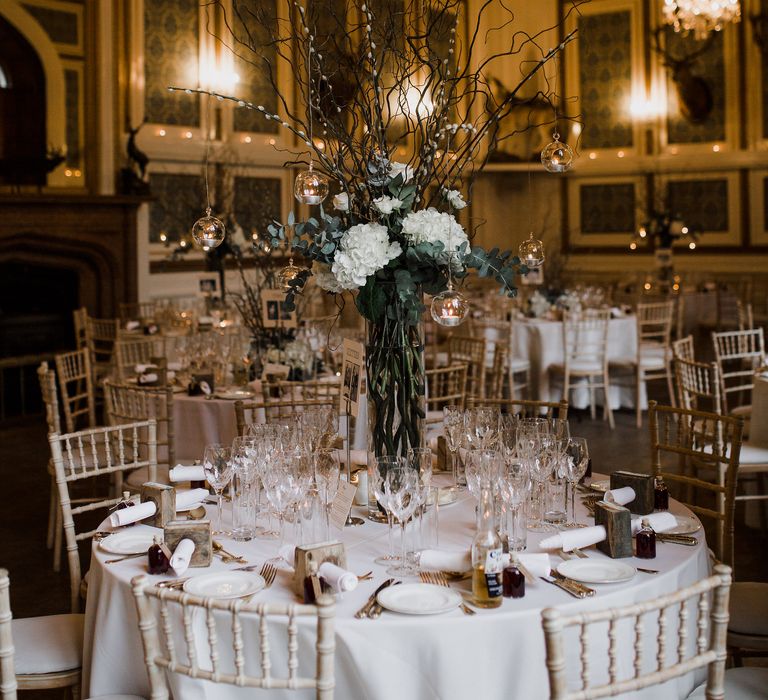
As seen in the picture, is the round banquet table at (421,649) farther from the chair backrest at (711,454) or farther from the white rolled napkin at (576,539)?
the chair backrest at (711,454)

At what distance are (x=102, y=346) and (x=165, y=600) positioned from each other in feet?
24.6

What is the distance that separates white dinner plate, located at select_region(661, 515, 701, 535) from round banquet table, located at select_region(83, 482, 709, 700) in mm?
253

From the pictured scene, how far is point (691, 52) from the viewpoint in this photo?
13.0 metres

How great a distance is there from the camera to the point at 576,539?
250 centimetres

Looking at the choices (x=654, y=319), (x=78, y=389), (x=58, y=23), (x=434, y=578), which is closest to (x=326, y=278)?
(x=434, y=578)

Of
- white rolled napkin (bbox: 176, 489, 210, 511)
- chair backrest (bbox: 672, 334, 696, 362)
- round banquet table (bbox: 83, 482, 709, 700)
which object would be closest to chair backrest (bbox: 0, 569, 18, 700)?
round banquet table (bbox: 83, 482, 709, 700)

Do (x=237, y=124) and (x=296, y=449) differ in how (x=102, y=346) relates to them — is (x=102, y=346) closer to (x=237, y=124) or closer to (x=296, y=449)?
(x=237, y=124)

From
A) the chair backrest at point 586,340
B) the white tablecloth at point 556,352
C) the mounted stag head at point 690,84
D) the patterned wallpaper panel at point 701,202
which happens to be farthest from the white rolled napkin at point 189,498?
the mounted stag head at point 690,84

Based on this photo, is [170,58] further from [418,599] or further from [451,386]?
[418,599]

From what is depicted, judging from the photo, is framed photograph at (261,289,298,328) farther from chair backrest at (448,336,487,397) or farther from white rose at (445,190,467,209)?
white rose at (445,190,467,209)

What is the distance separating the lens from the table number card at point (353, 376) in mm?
2980

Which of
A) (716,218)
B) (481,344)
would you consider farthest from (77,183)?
(716,218)

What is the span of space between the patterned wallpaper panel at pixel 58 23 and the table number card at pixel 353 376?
754cm

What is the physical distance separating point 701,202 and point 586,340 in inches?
229
